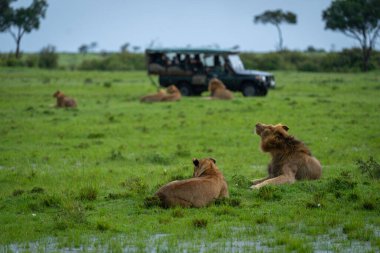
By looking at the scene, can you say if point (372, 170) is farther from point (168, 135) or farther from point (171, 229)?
point (168, 135)

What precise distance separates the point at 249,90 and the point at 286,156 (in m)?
20.5

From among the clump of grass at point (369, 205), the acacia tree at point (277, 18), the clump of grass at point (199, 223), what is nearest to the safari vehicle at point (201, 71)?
the clump of grass at point (369, 205)

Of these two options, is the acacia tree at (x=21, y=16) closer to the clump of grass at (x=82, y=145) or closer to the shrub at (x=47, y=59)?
the shrub at (x=47, y=59)

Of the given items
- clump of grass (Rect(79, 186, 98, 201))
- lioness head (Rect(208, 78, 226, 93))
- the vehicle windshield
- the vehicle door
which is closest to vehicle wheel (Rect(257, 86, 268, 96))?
the vehicle door

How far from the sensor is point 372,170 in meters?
11.6

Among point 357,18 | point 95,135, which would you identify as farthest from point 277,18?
point 95,135

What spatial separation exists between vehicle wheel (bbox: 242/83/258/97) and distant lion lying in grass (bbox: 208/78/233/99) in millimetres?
1734

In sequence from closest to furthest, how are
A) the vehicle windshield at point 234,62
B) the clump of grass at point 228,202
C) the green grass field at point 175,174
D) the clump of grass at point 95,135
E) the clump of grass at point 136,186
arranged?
the green grass field at point 175,174, the clump of grass at point 228,202, the clump of grass at point 136,186, the clump of grass at point 95,135, the vehicle windshield at point 234,62

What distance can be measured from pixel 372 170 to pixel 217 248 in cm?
497

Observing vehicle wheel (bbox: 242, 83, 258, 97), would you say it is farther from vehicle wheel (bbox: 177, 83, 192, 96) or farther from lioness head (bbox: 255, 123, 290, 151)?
lioness head (bbox: 255, 123, 290, 151)

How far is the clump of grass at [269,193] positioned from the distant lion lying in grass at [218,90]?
19.0 metres

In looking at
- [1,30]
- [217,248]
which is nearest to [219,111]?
[217,248]

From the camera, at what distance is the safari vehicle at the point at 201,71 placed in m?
31.5

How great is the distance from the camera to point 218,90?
29.2 metres
